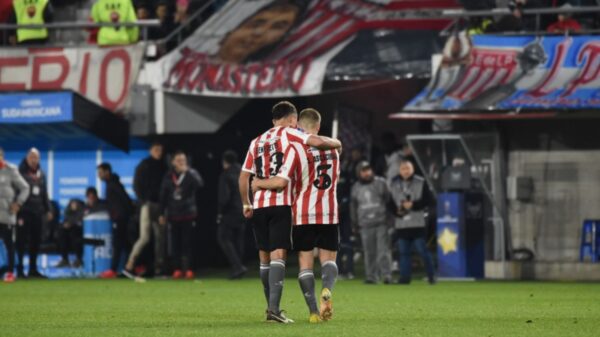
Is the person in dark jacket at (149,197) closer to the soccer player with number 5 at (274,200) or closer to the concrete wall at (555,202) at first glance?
the concrete wall at (555,202)

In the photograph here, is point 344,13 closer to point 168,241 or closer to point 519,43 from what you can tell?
point 519,43

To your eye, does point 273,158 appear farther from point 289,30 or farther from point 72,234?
point 72,234

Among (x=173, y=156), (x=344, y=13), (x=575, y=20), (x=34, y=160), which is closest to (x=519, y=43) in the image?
(x=575, y=20)

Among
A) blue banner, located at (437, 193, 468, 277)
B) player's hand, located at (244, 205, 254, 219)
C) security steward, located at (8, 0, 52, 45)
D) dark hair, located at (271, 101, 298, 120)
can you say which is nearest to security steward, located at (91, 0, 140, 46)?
security steward, located at (8, 0, 52, 45)

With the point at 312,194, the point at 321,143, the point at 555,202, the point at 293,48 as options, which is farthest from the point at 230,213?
the point at 321,143

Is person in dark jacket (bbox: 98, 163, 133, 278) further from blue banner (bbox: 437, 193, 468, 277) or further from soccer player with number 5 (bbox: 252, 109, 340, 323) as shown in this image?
soccer player with number 5 (bbox: 252, 109, 340, 323)

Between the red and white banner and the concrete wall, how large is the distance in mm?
7409

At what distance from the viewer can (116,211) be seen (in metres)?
27.4

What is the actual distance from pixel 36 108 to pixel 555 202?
9.59 m

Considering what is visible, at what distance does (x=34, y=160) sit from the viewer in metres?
26.6

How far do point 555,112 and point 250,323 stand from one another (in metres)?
11.8

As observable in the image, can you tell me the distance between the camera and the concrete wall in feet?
85.1

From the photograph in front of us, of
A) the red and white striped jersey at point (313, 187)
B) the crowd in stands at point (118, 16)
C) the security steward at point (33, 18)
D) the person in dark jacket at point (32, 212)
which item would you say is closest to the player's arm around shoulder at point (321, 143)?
the red and white striped jersey at point (313, 187)

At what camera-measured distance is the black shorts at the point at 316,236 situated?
1456 centimetres
